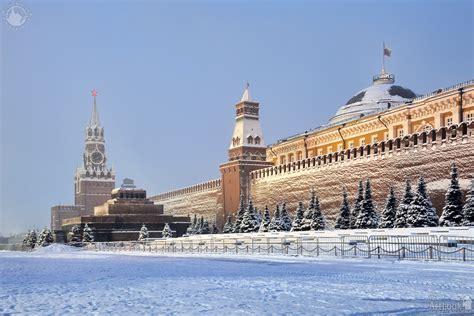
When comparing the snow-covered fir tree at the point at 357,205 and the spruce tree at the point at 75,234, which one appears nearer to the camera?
the snow-covered fir tree at the point at 357,205

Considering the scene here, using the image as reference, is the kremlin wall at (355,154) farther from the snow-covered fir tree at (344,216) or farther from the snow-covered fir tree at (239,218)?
the snow-covered fir tree at (239,218)

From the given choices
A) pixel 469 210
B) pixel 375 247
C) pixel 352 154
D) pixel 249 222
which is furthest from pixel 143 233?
pixel 375 247

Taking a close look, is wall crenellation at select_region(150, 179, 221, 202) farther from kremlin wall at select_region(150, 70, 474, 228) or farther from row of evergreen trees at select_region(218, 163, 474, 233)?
row of evergreen trees at select_region(218, 163, 474, 233)

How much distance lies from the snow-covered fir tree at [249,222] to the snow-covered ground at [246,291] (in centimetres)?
2038

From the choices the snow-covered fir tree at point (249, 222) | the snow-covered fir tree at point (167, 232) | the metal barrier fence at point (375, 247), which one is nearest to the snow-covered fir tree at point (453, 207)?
the metal barrier fence at point (375, 247)

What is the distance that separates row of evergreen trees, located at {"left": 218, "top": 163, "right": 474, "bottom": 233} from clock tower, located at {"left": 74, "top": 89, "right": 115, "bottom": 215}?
164 ft

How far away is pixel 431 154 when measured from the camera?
23953 mm

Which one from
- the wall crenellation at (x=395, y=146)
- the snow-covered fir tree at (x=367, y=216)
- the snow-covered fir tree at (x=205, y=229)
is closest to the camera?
the wall crenellation at (x=395, y=146)

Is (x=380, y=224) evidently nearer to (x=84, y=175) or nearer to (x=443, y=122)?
(x=443, y=122)

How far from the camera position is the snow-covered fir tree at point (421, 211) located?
21.0m

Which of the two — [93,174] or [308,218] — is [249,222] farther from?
[93,174]

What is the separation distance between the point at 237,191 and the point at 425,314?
A: 33386mm

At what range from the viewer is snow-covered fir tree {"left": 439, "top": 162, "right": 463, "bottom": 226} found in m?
20.2

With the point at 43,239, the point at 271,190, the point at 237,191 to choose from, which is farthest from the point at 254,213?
the point at 43,239
